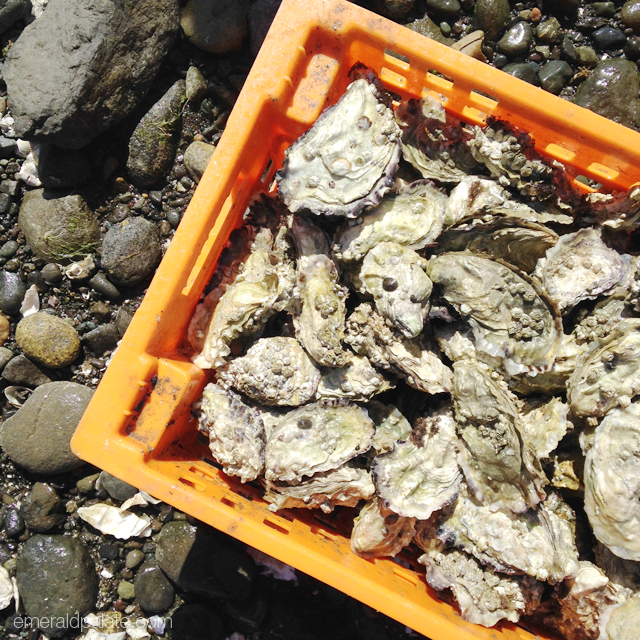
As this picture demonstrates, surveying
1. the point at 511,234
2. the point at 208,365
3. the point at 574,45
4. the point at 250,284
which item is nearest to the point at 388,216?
the point at 511,234

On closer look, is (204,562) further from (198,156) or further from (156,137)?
(156,137)

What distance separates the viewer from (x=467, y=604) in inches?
79.0

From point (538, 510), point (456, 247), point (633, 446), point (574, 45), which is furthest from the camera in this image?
point (574, 45)

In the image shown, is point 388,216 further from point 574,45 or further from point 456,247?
point 574,45

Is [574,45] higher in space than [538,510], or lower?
higher

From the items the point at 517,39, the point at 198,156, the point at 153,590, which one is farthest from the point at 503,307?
the point at 153,590

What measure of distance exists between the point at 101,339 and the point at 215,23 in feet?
6.26

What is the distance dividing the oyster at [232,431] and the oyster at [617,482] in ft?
4.31

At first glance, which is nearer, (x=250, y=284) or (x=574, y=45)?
(x=250, y=284)

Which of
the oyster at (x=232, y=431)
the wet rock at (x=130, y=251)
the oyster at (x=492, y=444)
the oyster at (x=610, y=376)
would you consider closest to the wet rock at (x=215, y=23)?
the wet rock at (x=130, y=251)

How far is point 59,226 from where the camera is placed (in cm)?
302

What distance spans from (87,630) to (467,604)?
7.51 ft

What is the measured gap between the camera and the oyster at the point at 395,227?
219cm

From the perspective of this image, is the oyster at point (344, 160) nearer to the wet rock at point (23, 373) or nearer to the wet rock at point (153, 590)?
the wet rock at point (23, 373)
